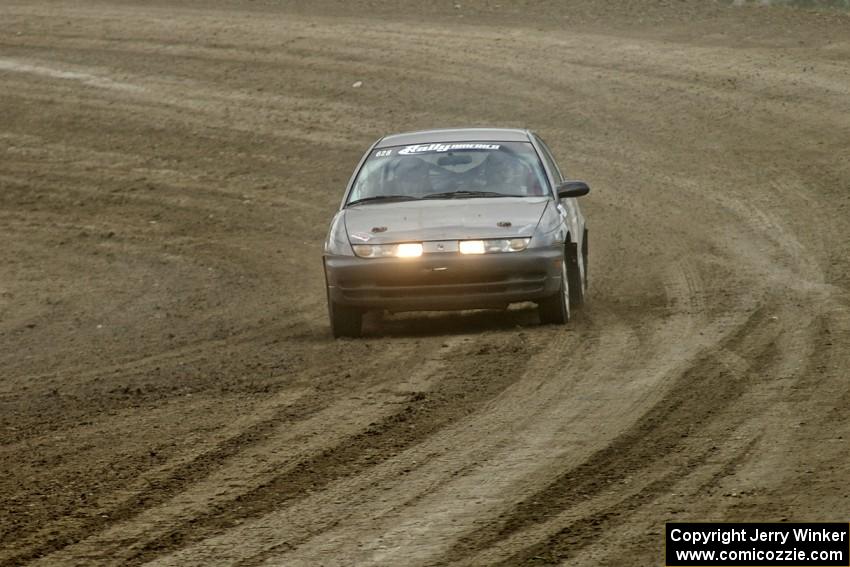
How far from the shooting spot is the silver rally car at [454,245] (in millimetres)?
11805

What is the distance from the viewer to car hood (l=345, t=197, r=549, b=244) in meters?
11.9

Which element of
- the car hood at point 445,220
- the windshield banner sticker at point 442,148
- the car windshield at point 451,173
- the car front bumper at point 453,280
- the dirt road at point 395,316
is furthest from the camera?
the windshield banner sticker at point 442,148

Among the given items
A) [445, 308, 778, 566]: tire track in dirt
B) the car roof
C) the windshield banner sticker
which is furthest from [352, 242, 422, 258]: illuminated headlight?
[445, 308, 778, 566]: tire track in dirt

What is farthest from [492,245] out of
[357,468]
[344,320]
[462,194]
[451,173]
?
[357,468]

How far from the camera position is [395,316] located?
1372 cm

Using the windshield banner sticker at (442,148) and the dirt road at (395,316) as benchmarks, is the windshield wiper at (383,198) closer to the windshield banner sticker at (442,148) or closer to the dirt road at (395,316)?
the windshield banner sticker at (442,148)

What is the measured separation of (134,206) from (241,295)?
233 inches

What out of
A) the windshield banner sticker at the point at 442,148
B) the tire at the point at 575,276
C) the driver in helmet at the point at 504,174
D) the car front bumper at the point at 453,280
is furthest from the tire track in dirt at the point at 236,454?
the windshield banner sticker at the point at 442,148

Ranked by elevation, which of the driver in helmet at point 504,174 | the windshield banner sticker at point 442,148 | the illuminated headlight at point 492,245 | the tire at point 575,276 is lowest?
the tire at point 575,276

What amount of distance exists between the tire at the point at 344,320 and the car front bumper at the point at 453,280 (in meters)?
0.22

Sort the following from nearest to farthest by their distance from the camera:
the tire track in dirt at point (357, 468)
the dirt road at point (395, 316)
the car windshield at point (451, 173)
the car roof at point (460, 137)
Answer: the tire track in dirt at point (357, 468) → the dirt road at point (395, 316) → the car windshield at point (451, 173) → the car roof at point (460, 137)

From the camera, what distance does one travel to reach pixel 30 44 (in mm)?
28297

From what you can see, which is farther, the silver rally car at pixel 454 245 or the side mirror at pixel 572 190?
the side mirror at pixel 572 190

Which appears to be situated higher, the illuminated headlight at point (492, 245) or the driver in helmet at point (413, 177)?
the driver in helmet at point (413, 177)
